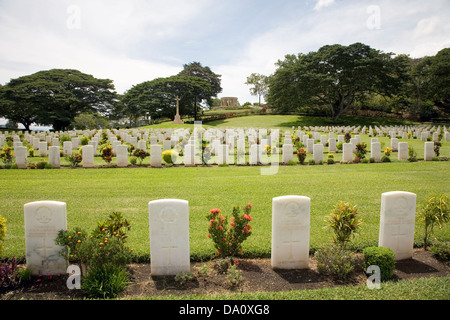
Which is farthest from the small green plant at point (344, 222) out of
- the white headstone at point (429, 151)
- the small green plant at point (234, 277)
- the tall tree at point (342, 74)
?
the tall tree at point (342, 74)

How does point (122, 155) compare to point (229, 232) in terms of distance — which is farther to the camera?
point (122, 155)

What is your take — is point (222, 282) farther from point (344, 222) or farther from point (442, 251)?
point (442, 251)

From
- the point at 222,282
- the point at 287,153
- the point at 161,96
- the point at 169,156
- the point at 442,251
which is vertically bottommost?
the point at 222,282

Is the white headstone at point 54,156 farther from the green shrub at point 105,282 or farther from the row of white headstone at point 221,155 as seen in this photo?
the green shrub at point 105,282

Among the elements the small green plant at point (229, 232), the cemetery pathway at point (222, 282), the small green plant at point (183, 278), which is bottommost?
the cemetery pathway at point (222, 282)

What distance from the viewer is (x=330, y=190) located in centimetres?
894

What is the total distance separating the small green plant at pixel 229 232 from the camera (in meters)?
4.75

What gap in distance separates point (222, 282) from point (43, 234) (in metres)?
2.80

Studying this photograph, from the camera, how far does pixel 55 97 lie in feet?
154

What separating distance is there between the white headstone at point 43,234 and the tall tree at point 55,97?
48.1m

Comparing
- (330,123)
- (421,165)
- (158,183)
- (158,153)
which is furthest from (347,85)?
(158,183)

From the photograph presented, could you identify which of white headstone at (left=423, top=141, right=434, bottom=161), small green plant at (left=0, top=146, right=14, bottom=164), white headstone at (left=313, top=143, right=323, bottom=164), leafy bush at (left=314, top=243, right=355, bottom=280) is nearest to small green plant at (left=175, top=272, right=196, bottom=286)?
leafy bush at (left=314, top=243, right=355, bottom=280)

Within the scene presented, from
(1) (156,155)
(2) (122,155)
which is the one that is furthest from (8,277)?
(2) (122,155)
